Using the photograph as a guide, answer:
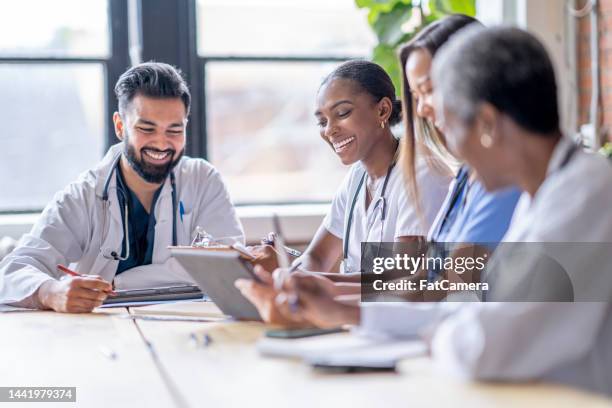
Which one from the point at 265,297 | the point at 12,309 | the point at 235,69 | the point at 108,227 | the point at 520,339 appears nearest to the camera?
the point at 520,339

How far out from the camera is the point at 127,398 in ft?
4.54

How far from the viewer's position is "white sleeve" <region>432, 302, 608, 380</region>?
1.25 m

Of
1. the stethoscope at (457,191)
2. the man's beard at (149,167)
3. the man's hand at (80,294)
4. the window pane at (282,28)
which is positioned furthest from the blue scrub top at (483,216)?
the window pane at (282,28)

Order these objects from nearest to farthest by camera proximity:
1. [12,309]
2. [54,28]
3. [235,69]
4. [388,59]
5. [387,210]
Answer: [12,309]
[387,210]
[388,59]
[54,28]
[235,69]

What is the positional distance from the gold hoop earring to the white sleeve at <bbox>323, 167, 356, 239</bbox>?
145cm

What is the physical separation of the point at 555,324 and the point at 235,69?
327 centimetres

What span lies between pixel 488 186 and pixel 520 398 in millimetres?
361

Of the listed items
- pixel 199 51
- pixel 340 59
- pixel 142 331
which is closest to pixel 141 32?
pixel 199 51

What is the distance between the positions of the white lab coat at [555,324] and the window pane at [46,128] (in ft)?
10.3

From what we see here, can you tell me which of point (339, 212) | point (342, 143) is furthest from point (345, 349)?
point (339, 212)

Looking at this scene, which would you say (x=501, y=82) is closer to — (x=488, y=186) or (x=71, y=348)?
(x=488, y=186)

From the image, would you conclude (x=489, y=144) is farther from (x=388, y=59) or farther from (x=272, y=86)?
(x=272, y=86)

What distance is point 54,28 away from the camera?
410 cm

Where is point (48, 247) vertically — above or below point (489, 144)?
below
